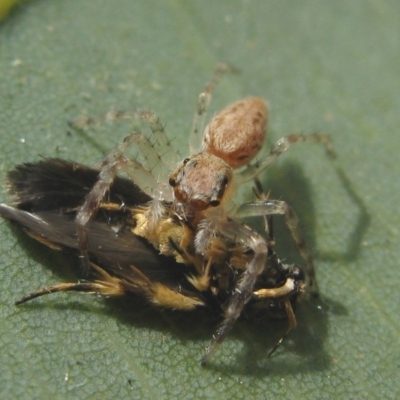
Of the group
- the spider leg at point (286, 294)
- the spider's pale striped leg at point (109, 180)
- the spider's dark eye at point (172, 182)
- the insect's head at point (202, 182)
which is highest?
the spider's pale striped leg at point (109, 180)

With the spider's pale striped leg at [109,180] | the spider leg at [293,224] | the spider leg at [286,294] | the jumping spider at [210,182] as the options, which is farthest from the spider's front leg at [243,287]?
the spider's pale striped leg at [109,180]

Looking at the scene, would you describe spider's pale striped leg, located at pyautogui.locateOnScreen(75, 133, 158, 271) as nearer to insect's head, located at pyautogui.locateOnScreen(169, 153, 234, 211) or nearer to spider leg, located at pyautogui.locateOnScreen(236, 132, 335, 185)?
insect's head, located at pyautogui.locateOnScreen(169, 153, 234, 211)

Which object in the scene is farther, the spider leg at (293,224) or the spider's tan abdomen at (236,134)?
the spider's tan abdomen at (236,134)

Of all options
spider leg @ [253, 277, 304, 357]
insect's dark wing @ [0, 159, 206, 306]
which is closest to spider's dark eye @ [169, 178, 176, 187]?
insect's dark wing @ [0, 159, 206, 306]

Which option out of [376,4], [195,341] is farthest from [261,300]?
[376,4]

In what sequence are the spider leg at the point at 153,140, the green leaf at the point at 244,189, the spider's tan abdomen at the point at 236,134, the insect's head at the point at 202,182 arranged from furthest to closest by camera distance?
the spider's tan abdomen at the point at 236,134 < the spider leg at the point at 153,140 < the insect's head at the point at 202,182 < the green leaf at the point at 244,189

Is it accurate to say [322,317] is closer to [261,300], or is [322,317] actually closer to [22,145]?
[261,300]

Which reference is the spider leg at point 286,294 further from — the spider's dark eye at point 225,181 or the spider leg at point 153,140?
the spider leg at point 153,140
